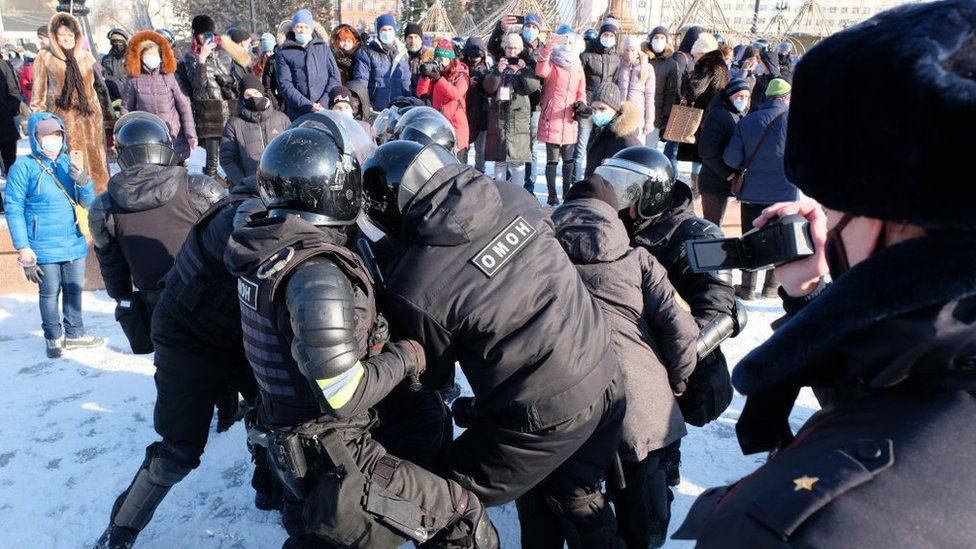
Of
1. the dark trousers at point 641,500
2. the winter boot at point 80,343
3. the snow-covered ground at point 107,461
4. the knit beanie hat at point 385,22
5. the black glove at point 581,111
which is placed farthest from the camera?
the knit beanie hat at point 385,22

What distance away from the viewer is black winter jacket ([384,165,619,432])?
77.8 inches

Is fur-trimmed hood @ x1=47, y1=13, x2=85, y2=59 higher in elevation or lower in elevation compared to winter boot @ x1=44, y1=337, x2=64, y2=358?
higher

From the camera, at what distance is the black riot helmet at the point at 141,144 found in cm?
346

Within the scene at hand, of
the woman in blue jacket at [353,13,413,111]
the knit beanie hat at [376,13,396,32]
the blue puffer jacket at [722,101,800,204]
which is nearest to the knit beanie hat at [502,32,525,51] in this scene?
the woman in blue jacket at [353,13,413,111]

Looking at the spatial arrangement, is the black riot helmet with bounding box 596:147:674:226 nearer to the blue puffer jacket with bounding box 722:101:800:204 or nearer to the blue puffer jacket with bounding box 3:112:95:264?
the blue puffer jacket with bounding box 722:101:800:204

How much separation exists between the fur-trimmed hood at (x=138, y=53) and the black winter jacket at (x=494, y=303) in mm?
6662

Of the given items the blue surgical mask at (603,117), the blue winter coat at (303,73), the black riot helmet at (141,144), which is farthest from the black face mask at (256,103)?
the blue surgical mask at (603,117)

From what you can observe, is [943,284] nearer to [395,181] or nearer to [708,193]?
[395,181]

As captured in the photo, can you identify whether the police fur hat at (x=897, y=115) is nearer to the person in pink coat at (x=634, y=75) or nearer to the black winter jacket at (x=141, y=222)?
the black winter jacket at (x=141, y=222)

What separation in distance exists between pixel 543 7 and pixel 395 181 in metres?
32.7

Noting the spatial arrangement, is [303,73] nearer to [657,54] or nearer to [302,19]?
[302,19]

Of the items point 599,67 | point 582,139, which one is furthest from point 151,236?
point 599,67

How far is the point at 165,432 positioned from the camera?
2693 millimetres

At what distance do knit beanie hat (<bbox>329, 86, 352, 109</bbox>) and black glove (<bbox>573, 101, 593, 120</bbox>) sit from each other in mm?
2766
